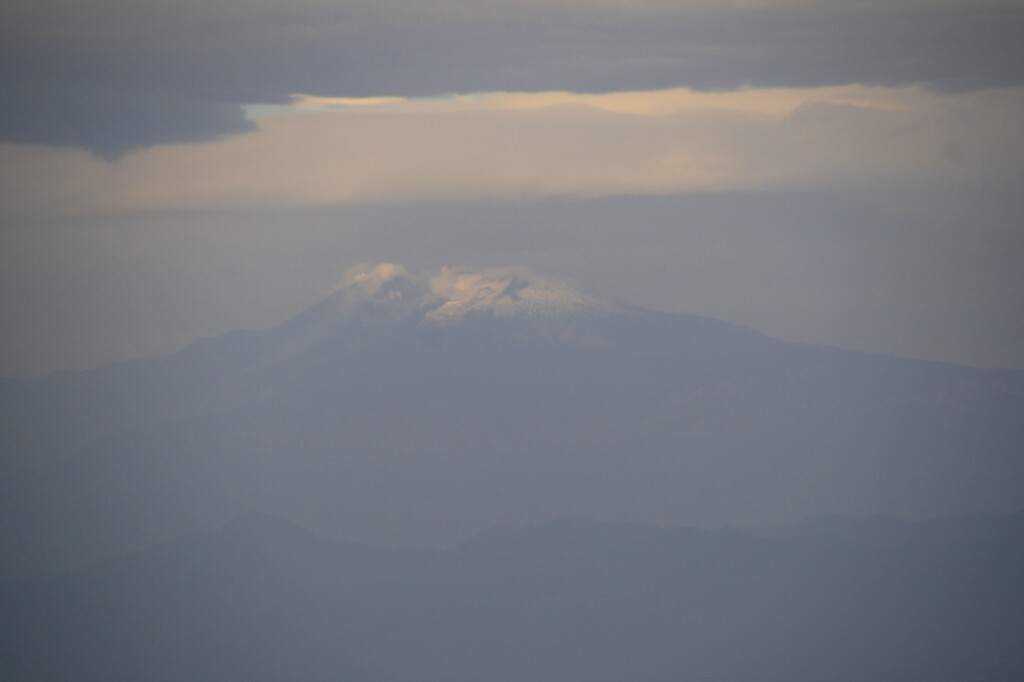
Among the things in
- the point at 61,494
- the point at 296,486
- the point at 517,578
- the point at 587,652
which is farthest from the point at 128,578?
the point at 587,652

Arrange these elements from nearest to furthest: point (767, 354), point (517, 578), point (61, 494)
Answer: point (61, 494)
point (517, 578)
point (767, 354)

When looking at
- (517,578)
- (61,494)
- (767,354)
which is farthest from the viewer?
(767,354)

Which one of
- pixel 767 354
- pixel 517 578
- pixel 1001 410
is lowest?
pixel 517 578

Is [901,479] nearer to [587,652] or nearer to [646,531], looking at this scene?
[646,531]

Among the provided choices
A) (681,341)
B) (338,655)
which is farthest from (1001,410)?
(338,655)

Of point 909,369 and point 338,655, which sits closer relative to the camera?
point 338,655

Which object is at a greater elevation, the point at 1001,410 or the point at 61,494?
the point at 1001,410
